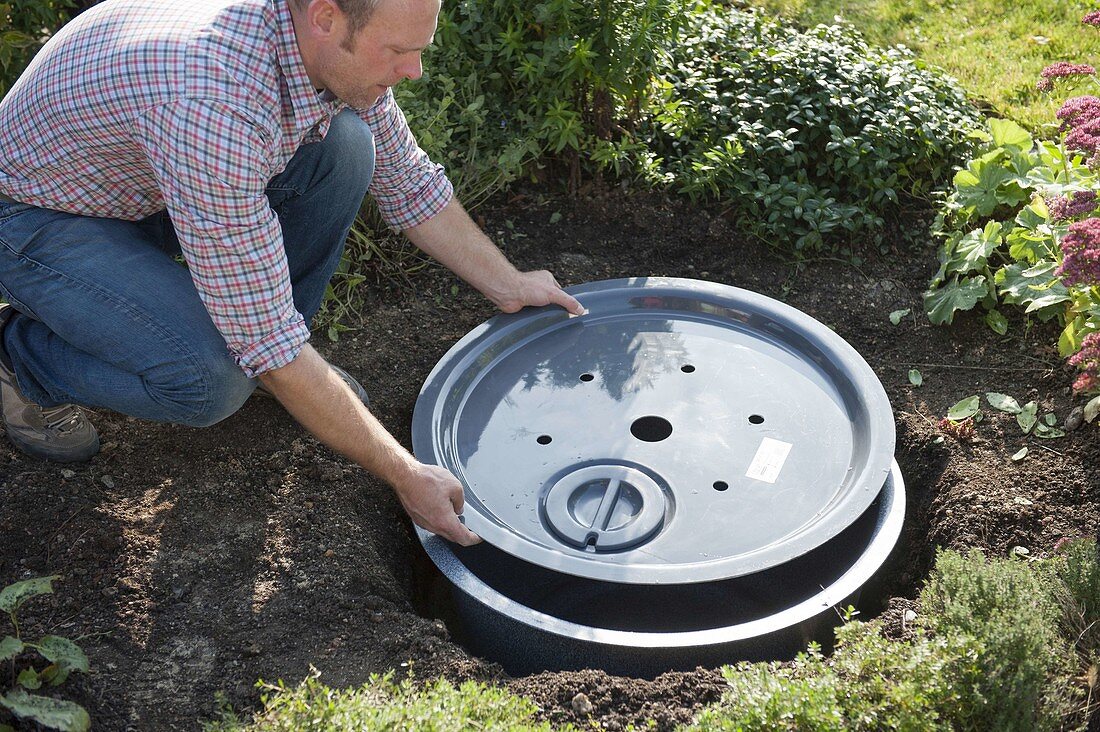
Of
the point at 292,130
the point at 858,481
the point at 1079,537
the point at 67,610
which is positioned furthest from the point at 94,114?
the point at 1079,537

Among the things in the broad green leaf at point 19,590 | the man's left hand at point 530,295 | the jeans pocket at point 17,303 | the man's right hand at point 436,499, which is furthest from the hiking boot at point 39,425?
the man's left hand at point 530,295

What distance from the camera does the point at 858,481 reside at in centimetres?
250

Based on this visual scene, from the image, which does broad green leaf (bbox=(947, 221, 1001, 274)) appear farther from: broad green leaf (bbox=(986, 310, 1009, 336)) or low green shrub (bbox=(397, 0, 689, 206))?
low green shrub (bbox=(397, 0, 689, 206))

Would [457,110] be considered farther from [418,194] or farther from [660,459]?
[660,459]

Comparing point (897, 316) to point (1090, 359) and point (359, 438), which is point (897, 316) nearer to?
point (1090, 359)

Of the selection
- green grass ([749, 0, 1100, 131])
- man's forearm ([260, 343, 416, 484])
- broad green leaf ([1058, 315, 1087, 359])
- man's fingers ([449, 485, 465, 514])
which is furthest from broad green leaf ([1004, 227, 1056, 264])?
man's forearm ([260, 343, 416, 484])

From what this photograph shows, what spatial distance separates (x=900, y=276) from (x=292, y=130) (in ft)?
6.96

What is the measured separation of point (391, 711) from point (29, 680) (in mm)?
698

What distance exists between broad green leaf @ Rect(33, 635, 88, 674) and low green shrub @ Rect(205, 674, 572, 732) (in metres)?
0.29

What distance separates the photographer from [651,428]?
2.82 m

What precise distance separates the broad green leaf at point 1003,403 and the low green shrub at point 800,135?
0.78 m

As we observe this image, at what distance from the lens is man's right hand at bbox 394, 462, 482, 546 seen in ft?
7.61

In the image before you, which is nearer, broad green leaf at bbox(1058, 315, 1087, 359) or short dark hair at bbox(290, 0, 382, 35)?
short dark hair at bbox(290, 0, 382, 35)

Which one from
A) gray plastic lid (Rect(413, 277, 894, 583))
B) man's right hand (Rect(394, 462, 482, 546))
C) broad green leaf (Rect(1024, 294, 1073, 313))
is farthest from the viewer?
broad green leaf (Rect(1024, 294, 1073, 313))
